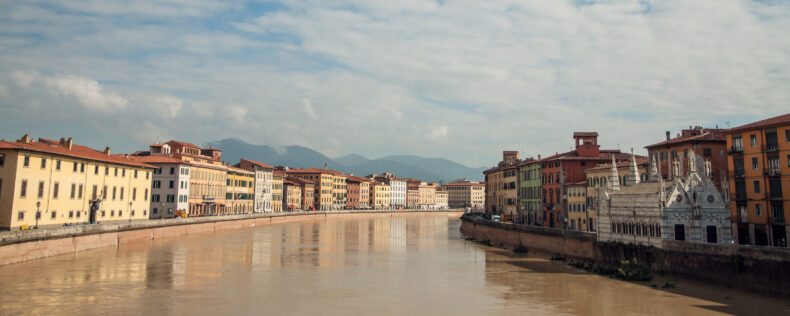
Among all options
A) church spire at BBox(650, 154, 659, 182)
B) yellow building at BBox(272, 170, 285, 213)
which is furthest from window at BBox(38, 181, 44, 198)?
yellow building at BBox(272, 170, 285, 213)

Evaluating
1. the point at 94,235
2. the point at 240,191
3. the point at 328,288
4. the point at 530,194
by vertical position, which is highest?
the point at 240,191

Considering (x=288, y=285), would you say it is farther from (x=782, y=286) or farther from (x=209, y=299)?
(x=782, y=286)

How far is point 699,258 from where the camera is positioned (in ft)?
114

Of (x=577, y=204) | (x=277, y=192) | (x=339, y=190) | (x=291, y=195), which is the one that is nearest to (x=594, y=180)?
(x=577, y=204)

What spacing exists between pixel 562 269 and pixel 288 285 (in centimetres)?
2204

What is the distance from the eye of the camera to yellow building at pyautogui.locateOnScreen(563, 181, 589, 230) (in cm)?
6050

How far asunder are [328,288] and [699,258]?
23736 millimetres

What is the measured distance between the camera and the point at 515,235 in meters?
63.1

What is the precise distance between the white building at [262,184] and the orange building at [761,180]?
299ft

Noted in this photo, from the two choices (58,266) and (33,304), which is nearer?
(33,304)

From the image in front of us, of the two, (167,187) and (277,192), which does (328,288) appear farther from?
(277,192)

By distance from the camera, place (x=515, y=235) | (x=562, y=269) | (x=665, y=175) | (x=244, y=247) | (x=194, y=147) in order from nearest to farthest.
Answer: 1. (x=562, y=269)
2. (x=665, y=175)
3. (x=244, y=247)
4. (x=515, y=235)
5. (x=194, y=147)

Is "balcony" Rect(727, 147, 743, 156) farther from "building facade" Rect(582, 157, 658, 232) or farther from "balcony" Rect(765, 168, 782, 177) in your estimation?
"building facade" Rect(582, 157, 658, 232)

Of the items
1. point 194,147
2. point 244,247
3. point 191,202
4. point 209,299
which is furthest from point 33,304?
point 194,147
